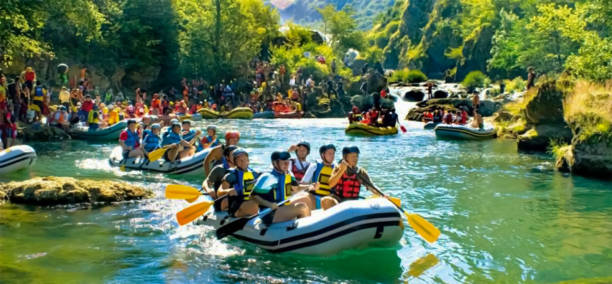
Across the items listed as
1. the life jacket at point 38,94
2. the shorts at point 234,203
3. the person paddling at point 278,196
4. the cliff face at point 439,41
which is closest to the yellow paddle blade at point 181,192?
the shorts at point 234,203

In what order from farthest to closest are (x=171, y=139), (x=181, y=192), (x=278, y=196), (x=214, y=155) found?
1. (x=171, y=139)
2. (x=214, y=155)
3. (x=181, y=192)
4. (x=278, y=196)

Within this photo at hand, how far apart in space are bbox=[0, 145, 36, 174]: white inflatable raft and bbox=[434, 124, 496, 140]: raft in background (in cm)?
1565

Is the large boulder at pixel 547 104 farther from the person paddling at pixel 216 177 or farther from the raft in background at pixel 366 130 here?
the person paddling at pixel 216 177

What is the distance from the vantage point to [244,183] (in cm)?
790

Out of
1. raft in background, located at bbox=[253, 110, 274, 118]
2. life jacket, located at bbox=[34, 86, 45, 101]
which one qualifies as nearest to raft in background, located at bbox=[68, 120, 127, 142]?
life jacket, located at bbox=[34, 86, 45, 101]

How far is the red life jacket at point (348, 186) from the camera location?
823 cm

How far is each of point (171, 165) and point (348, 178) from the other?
6.83 metres

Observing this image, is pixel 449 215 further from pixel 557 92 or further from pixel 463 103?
pixel 463 103

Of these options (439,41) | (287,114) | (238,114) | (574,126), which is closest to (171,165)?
(574,126)

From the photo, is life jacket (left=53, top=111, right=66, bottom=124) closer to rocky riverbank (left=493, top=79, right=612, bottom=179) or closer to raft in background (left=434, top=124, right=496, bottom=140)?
raft in background (left=434, top=124, right=496, bottom=140)

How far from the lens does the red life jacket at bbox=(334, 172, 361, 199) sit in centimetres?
823

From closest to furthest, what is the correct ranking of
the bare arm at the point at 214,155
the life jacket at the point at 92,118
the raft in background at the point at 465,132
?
the bare arm at the point at 214,155 → the life jacket at the point at 92,118 → the raft in background at the point at 465,132

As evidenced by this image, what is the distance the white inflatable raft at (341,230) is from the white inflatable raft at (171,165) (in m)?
6.34

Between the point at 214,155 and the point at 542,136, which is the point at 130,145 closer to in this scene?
the point at 214,155
